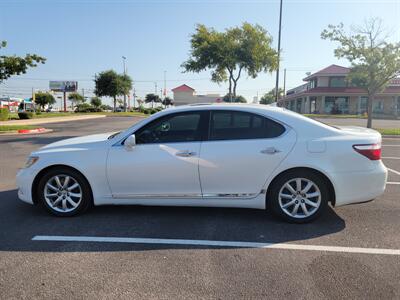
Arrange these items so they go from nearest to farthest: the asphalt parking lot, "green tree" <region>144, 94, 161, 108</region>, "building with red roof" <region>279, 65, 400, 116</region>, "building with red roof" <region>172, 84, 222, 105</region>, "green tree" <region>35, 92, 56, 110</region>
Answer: the asphalt parking lot → "building with red roof" <region>279, 65, 400, 116</region> → "building with red roof" <region>172, 84, 222, 105</region> → "green tree" <region>35, 92, 56, 110</region> → "green tree" <region>144, 94, 161, 108</region>

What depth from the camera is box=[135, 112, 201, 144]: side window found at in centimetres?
465

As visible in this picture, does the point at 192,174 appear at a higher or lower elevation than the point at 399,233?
higher

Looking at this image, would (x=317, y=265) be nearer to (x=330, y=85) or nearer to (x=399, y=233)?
(x=399, y=233)

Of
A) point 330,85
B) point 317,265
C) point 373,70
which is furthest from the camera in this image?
point 330,85

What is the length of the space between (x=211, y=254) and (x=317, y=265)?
3.49 feet

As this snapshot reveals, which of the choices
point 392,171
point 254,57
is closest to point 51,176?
point 392,171

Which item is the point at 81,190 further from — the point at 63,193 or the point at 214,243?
the point at 214,243

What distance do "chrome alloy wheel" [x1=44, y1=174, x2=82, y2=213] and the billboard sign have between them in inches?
3250

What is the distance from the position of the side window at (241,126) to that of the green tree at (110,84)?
179 feet

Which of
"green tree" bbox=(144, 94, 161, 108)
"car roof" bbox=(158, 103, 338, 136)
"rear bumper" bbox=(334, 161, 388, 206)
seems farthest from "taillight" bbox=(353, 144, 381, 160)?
"green tree" bbox=(144, 94, 161, 108)

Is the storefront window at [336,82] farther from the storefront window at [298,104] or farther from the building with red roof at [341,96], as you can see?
the storefront window at [298,104]

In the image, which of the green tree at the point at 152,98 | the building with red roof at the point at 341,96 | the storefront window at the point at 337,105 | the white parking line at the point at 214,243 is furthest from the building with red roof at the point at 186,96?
the white parking line at the point at 214,243

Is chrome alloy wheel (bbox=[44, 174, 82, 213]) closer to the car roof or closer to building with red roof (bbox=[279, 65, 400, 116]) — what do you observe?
the car roof

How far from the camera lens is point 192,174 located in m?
4.51
